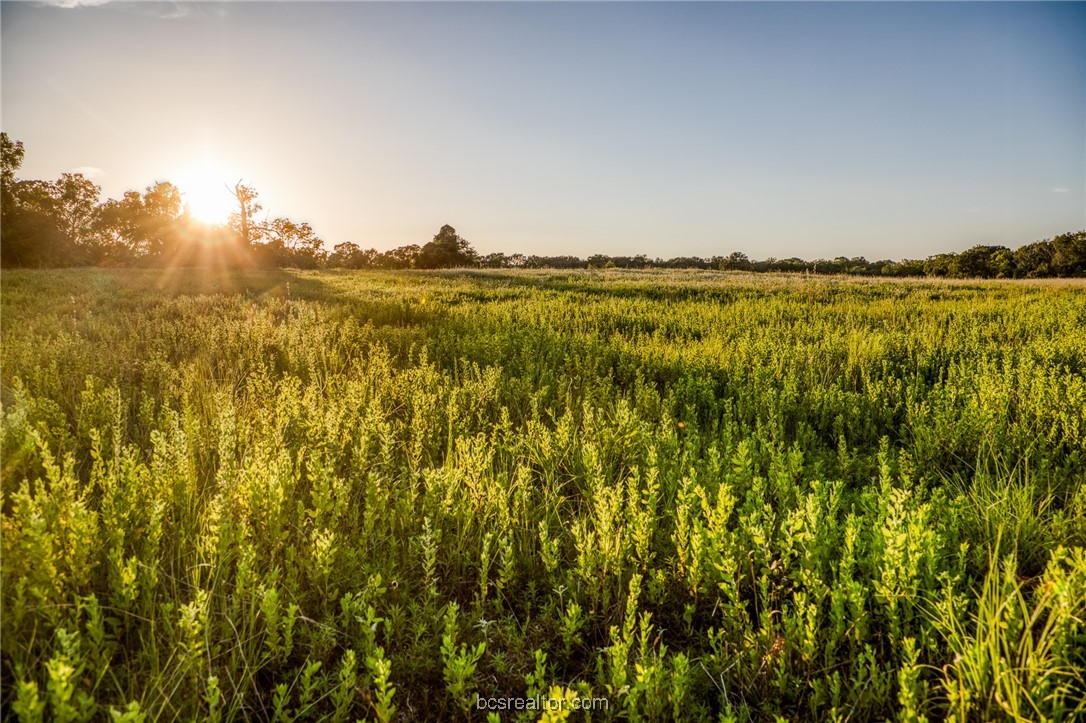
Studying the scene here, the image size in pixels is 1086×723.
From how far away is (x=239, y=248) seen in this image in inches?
2281

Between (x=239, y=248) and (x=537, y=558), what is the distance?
66.6 metres

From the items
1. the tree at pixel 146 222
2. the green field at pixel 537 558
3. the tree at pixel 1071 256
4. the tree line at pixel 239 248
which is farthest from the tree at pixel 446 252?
the tree at pixel 1071 256

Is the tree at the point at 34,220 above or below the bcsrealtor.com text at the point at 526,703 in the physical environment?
above

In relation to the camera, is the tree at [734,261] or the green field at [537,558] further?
the tree at [734,261]

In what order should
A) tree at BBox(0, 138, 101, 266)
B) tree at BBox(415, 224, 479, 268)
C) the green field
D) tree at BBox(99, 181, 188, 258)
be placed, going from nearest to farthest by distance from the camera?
the green field → tree at BBox(0, 138, 101, 266) → tree at BBox(99, 181, 188, 258) → tree at BBox(415, 224, 479, 268)

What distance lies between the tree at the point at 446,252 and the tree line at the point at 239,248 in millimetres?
139

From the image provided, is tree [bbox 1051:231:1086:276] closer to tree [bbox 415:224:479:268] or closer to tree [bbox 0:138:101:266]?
tree [bbox 415:224:479:268]

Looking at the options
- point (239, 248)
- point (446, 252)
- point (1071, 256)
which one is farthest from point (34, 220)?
point (1071, 256)

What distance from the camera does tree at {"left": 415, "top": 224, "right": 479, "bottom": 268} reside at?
69019mm

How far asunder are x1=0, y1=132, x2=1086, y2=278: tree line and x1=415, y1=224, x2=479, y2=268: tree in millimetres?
139

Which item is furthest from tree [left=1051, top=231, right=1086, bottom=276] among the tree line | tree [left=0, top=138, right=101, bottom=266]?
tree [left=0, top=138, right=101, bottom=266]

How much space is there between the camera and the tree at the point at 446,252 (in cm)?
6902

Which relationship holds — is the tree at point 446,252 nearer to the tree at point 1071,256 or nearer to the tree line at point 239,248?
the tree line at point 239,248

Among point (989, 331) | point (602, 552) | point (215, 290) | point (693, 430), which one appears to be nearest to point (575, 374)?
point (693, 430)
